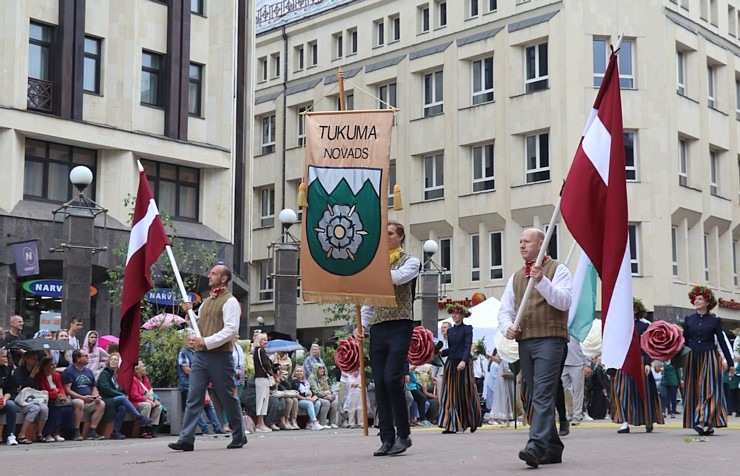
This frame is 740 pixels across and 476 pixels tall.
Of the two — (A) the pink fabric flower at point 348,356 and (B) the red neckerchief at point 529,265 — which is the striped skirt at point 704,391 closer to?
(A) the pink fabric flower at point 348,356

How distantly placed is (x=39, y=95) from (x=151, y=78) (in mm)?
4253

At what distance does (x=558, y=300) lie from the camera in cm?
1022

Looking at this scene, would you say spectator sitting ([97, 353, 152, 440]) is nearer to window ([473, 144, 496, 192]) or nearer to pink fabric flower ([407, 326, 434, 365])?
pink fabric flower ([407, 326, 434, 365])

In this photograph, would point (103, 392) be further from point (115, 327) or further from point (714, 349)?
point (115, 327)

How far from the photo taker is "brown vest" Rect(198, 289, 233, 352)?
44.3ft

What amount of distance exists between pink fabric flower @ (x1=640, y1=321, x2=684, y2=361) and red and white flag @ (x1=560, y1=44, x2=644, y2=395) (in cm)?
761

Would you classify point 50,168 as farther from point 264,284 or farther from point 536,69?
point 264,284

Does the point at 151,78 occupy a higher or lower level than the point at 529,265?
higher

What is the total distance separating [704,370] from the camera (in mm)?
16875

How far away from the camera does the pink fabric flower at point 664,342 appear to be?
56.6 feet

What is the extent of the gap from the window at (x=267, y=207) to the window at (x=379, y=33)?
31.5 ft

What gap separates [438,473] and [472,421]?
32.3ft

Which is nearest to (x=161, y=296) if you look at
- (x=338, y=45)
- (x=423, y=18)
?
(x=423, y=18)

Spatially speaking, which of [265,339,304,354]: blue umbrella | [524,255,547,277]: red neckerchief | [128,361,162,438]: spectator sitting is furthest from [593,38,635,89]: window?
[524,255,547,277]: red neckerchief
